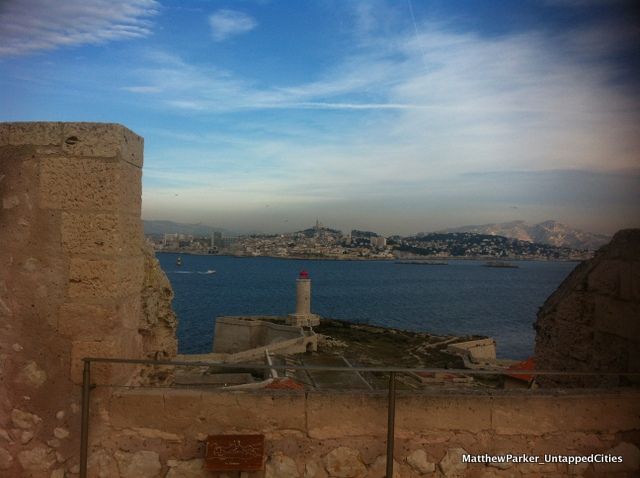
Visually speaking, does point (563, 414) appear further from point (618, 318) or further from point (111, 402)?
point (111, 402)

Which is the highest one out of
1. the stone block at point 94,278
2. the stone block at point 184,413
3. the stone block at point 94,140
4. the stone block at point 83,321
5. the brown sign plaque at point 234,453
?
the stone block at point 94,140

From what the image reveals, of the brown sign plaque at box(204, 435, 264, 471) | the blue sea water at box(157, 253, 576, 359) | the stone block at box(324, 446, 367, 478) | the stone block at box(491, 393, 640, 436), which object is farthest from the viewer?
the blue sea water at box(157, 253, 576, 359)

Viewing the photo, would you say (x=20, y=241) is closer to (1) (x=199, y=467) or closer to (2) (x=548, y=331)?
(1) (x=199, y=467)

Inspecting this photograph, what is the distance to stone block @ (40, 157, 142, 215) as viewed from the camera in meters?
3.12

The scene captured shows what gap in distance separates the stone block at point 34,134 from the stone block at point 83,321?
A: 1.04 metres

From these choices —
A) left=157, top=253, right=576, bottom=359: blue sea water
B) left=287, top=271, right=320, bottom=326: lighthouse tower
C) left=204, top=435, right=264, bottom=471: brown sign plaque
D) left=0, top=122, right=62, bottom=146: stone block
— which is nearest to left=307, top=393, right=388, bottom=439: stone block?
left=204, top=435, right=264, bottom=471: brown sign plaque

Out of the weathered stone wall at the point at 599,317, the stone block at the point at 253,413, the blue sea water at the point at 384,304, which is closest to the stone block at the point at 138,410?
the stone block at the point at 253,413

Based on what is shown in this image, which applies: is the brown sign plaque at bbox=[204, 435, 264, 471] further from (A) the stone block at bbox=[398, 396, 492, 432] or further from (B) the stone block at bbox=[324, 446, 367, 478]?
(A) the stone block at bbox=[398, 396, 492, 432]

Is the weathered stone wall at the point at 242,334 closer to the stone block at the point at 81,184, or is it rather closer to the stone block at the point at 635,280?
the stone block at the point at 635,280

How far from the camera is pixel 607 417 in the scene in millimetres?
3287

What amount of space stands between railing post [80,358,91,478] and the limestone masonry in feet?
0.19

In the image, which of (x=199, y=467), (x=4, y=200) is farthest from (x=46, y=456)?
(x=4, y=200)

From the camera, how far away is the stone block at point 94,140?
3.13 m

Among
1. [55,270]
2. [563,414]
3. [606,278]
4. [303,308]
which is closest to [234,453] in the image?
[55,270]
